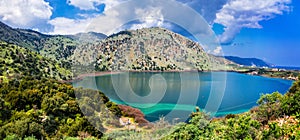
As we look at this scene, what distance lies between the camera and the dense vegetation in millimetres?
15338

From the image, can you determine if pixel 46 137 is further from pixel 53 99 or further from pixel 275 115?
pixel 275 115

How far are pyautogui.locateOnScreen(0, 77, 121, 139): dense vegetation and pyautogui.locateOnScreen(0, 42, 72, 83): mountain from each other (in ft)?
105

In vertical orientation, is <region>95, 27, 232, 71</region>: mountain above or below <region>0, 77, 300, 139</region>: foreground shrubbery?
above

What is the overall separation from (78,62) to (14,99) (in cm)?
1444

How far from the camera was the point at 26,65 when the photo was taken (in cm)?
6134

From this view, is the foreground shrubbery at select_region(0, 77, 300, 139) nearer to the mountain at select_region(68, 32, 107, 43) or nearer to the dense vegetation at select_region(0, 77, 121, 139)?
A: the dense vegetation at select_region(0, 77, 121, 139)

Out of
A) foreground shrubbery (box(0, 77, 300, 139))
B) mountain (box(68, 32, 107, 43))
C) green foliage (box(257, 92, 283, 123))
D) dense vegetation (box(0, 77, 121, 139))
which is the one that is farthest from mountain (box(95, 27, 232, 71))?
green foliage (box(257, 92, 283, 123))

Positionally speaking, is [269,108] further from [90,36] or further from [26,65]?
[26,65]

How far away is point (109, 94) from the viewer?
100ft

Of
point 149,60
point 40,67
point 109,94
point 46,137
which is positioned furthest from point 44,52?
point 46,137

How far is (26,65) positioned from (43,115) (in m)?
47.4

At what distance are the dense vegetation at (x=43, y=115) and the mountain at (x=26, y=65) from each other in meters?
32.1

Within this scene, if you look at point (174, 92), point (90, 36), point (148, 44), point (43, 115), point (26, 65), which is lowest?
point (43, 115)

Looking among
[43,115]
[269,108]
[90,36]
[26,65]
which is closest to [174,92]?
[269,108]
